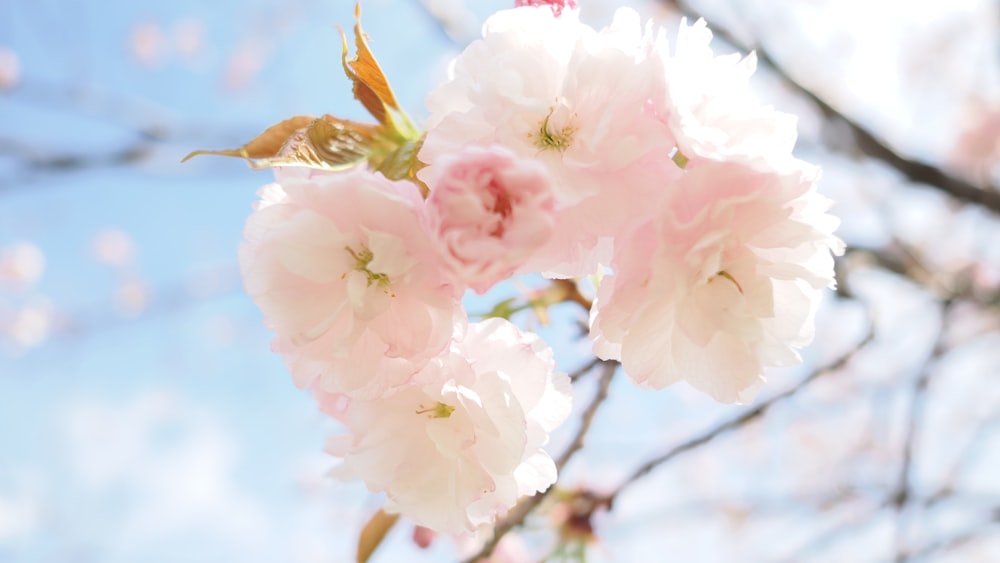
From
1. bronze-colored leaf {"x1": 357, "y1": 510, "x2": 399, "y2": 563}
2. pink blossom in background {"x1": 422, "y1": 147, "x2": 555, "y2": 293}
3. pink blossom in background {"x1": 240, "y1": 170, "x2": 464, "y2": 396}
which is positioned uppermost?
pink blossom in background {"x1": 422, "y1": 147, "x2": 555, "y2": 293}

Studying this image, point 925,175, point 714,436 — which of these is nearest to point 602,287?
point 714,436

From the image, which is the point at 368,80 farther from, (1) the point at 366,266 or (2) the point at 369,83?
(1) the point at 366,266

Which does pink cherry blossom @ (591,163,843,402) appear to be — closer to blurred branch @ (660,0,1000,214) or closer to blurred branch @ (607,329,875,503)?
blurred branch @ (607,329,875,503)

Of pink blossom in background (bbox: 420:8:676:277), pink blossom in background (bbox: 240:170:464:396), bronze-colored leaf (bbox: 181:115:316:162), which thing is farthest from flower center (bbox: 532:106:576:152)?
bronze-colored leaf (bbox: 181:115:316:162)

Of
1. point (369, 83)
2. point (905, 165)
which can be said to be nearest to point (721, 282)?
point (369, 83)

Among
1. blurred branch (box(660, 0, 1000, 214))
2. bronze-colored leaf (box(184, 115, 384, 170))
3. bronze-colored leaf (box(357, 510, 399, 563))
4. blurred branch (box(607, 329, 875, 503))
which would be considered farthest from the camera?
blurred branch (box(660, 0, 1000, 214))

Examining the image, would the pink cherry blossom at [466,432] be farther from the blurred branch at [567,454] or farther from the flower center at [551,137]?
the blurred branch at [567,454]

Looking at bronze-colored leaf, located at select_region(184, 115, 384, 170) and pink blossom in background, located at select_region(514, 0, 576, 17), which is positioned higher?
pink blossom in background, located at select_region(514, 0, 576, 17)
